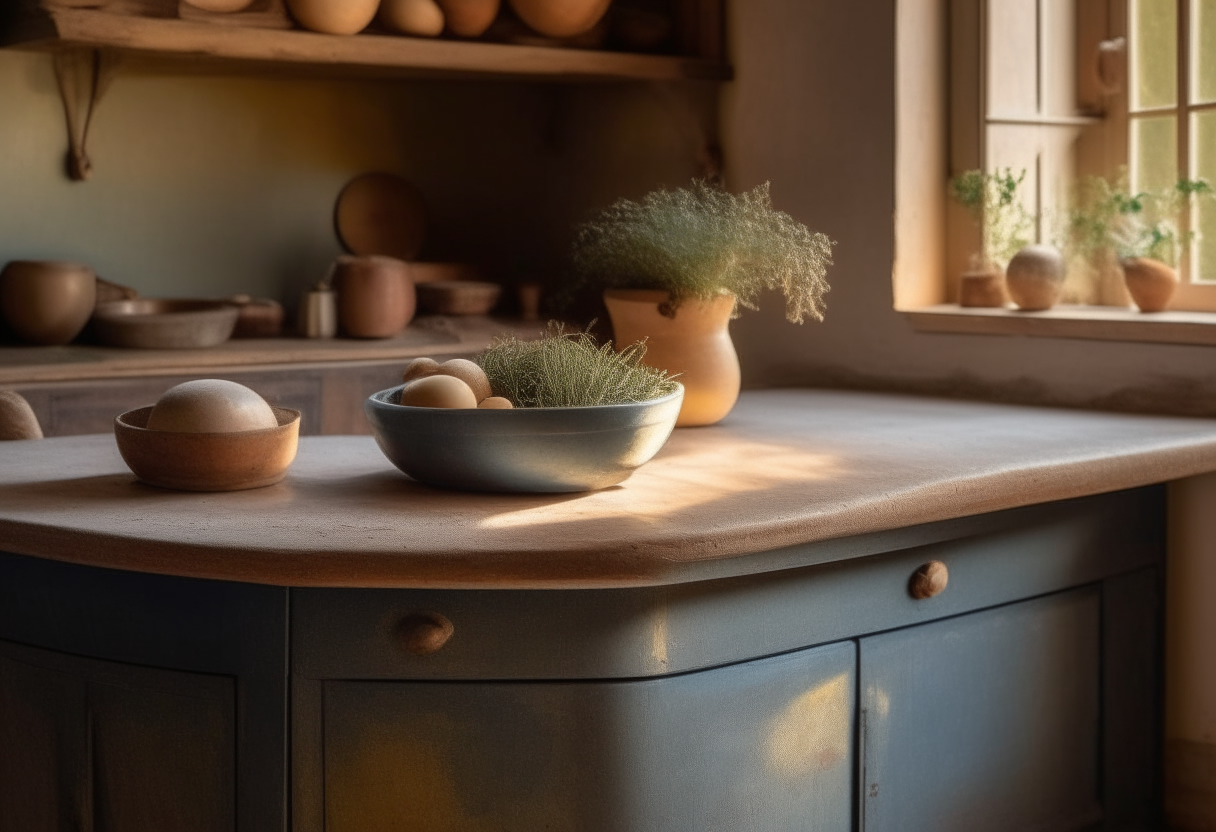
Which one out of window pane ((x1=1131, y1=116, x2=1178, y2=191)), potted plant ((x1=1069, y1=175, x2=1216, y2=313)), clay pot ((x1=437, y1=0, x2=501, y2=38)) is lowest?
potted plant ((x1=1069, y1=175, x2=1216, y2=313))

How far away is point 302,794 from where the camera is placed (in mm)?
1741

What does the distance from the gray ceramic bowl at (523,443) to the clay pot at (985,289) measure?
4.44 feet

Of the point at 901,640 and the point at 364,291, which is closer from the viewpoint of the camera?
the point at 901,640

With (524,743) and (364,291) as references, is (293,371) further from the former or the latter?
(524,743)

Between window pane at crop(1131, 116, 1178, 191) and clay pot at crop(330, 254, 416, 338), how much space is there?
5.53 feet

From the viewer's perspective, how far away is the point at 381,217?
164 inches

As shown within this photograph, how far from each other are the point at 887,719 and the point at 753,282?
31.1 inches

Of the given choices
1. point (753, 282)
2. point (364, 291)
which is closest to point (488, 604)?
point (753, 282)

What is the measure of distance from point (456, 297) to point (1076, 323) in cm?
161

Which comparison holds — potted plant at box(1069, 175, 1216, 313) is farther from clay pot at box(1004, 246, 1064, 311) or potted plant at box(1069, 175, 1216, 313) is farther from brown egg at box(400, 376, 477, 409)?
brown egg at box(400, 376, 477, 409)

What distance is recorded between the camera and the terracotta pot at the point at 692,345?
8.32 feet

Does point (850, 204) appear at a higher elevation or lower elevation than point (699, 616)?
higher

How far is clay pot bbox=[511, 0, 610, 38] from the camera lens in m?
3.49


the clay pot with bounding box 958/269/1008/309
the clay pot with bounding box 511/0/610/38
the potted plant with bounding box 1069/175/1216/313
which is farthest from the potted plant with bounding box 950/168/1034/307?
the clay pot with bounding box 511/0/610/38
